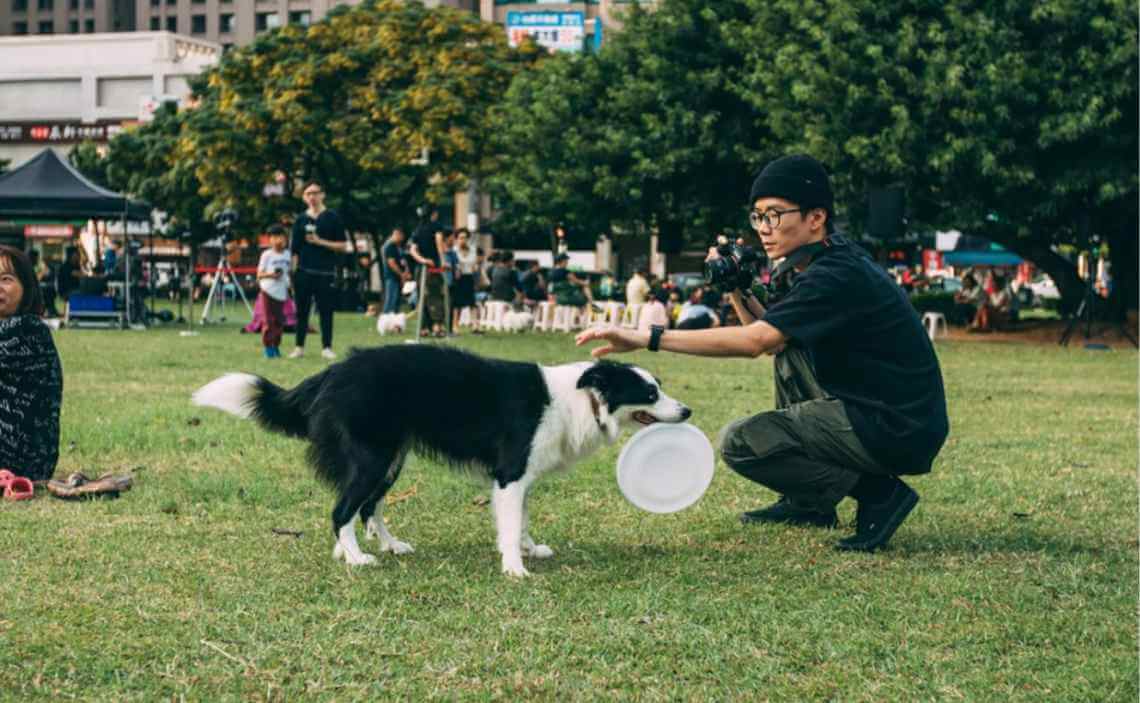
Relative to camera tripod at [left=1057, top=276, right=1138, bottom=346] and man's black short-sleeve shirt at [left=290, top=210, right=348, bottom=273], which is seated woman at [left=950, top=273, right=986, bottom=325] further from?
man's black short-sleeve shirt at [left=290, top=210, right=348, bottom=273]

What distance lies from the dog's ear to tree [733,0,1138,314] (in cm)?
1829

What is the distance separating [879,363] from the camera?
18.5ft

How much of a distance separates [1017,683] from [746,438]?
2227 millimetres

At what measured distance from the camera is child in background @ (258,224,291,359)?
16781 mm

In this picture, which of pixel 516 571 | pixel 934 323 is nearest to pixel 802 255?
pixel 516 571

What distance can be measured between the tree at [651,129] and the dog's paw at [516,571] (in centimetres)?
2316

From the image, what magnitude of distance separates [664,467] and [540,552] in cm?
63

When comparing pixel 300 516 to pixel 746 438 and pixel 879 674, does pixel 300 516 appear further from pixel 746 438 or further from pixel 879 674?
pixel 879 674

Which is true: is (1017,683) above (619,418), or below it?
below

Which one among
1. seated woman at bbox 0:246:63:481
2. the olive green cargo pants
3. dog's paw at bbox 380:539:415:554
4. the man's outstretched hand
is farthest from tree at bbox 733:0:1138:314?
the man's outstretched hand

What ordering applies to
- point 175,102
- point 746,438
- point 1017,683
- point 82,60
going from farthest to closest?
point 82,60
point 175,102
point 746,438
point 1017,683

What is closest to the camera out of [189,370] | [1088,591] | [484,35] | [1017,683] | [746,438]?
[1017,683]

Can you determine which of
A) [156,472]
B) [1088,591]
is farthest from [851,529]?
[156,472]

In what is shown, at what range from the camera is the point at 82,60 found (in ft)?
274
